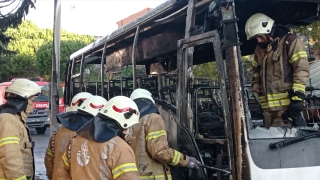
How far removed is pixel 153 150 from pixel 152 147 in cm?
3

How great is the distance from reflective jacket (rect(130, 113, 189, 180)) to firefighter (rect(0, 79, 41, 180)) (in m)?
1.05

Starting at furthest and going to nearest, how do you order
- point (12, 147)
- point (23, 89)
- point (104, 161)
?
point (23, 89) < point (12, 147) < point (104, 161)

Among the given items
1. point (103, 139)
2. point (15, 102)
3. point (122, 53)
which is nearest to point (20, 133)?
point (15, 102)

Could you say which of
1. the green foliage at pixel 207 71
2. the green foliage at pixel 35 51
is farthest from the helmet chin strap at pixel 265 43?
the green foliage at pixel 35 51

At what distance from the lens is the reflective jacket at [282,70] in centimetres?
368

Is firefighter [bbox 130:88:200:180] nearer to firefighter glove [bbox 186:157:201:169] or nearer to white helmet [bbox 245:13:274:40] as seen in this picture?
firefighter glove [bbox 186:157:201:169]

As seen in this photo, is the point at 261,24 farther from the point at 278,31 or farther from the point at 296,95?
the point at 296,95

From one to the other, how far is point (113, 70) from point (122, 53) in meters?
0.79

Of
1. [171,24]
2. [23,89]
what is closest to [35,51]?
[171,24]

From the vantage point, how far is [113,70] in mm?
8039

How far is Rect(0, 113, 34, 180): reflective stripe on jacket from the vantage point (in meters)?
3.67

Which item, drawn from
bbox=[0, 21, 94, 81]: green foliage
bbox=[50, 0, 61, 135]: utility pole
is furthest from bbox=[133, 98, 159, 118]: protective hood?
bbox=[0, 21, 94, 81]: green foliage

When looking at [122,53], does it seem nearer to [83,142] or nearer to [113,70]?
Result: [113,70]

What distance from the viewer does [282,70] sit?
3.86 metres
